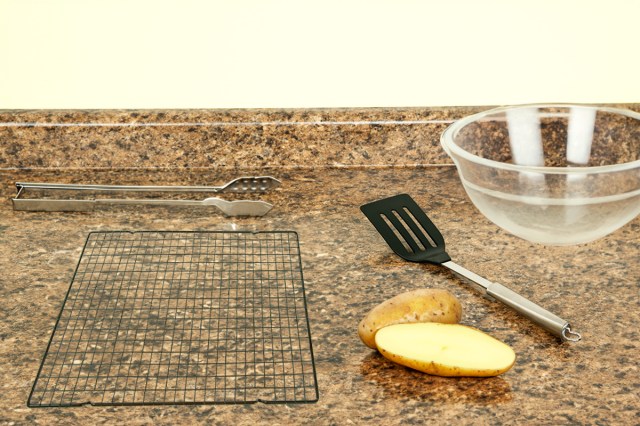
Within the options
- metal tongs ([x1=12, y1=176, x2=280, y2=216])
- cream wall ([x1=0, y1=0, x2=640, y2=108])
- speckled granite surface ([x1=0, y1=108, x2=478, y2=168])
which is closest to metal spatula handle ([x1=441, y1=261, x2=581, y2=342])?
metal tongs ([x1=12, y1=176, x2=280, y2=216])

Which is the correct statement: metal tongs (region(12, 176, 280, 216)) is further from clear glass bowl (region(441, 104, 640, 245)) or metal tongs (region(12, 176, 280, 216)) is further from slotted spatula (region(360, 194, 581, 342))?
clear glass bowl (region(441, 104, 640, 245))

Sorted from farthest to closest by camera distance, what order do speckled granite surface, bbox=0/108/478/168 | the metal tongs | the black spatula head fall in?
speckled granite surface, bbox=0/108/478/168 < the metal tongs < the black spatula head

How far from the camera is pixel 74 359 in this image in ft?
3.19

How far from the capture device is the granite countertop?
2.96ft

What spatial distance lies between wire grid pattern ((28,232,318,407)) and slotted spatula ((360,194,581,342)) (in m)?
0.13

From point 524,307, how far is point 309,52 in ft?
Result: 2.41

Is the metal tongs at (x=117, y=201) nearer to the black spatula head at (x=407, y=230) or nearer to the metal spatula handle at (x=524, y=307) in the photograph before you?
the black spatula head at (x=407, y=230)

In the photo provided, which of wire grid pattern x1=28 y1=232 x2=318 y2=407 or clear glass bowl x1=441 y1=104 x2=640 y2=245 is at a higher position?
clear glass bowl x1=441 y1=104 x2=640 y2=245

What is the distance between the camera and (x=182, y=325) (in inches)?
41.2

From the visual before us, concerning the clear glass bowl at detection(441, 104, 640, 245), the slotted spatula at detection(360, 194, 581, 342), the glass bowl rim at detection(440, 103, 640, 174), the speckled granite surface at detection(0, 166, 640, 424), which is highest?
the glass bowl rim at detection(440, 103, 640, 174)

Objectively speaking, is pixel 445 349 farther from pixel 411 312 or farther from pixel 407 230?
pixel 407 230

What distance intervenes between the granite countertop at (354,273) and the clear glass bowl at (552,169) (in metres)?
0.11

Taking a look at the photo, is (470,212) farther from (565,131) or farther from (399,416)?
(399,416)

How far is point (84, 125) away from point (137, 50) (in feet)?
0.55
